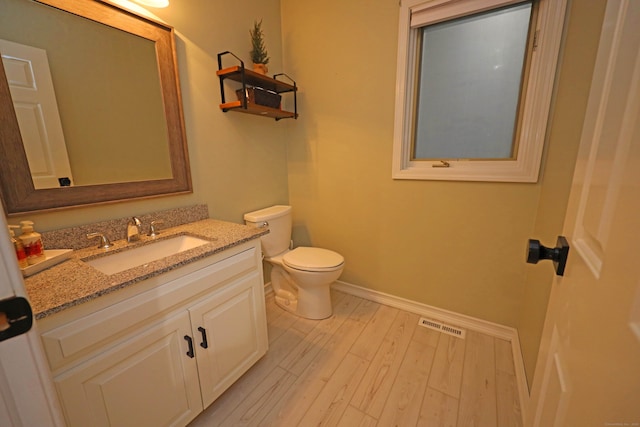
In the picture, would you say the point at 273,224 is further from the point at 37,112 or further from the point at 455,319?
the point at 455,319

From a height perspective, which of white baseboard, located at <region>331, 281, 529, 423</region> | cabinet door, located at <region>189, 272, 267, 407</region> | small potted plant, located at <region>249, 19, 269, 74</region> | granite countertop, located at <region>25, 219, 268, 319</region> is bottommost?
white baseboard, located at <region>331, 281, 529, 423</region>

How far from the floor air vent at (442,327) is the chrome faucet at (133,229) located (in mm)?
1855

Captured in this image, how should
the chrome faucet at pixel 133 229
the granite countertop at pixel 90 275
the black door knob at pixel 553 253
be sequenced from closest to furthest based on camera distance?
the black door knob at pixel 553 253 < the granite countertop at pixel 90 275 < the chrome faucet at pixel 133 229

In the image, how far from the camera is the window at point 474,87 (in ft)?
4.52

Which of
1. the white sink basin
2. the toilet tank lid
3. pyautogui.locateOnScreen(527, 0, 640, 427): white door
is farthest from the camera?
the toilet tank lid

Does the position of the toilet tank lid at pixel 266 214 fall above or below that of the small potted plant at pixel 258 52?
below

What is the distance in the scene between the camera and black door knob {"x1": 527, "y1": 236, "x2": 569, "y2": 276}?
0.54 metres

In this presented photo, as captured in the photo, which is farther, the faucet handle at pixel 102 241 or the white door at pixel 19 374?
the faucet handle at pixel 102 241

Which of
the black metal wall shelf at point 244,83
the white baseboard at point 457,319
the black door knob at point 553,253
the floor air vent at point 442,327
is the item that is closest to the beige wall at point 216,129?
the black metal wall shelf at point 244,83

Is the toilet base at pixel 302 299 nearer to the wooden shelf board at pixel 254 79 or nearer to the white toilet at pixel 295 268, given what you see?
the white toilet at pixel 295 268

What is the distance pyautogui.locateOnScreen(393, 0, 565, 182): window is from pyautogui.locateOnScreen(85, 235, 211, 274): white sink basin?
1.44 metres

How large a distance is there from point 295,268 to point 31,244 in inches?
48.7

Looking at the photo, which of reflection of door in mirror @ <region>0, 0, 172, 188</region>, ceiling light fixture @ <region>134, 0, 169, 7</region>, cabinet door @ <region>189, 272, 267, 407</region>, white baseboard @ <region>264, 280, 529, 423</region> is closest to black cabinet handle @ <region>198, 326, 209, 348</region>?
cabinet door @ <region>189, 272, 267, 407</region>

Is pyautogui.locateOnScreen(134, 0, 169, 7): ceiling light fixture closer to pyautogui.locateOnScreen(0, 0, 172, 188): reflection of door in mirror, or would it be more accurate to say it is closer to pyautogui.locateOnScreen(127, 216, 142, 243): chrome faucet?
pyautogui.locateOnScreen(0, 0, 172, 188): reflection of door in mirror
